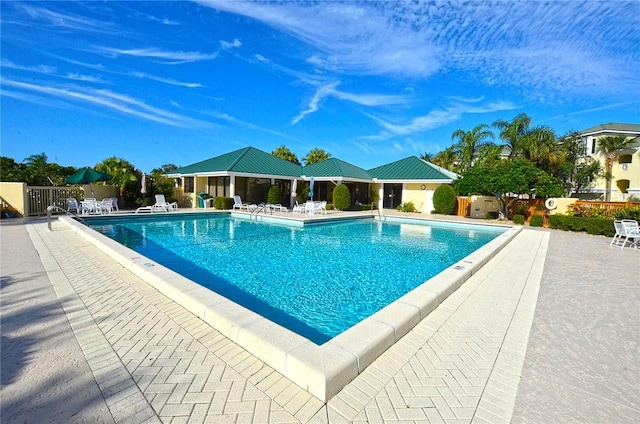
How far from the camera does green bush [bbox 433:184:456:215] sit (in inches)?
861

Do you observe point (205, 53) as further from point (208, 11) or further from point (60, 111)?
point (60, 111)

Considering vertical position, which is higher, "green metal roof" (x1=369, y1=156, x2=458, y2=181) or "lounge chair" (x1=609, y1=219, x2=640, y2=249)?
"green metal roof" (x1=369, y1=156, x2=458, y2=181)

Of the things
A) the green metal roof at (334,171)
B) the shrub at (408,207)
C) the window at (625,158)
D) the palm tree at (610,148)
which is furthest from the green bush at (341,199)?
the window at (625,158)

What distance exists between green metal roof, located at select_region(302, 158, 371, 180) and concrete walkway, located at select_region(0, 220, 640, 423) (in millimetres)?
19599

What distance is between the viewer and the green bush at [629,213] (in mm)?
13508

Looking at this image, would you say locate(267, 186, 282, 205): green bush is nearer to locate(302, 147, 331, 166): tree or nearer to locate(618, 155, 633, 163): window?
locate(302, 147, 331, 166): tree

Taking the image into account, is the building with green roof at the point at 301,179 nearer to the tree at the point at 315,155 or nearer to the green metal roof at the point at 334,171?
the green metal roof at the point at 334,171

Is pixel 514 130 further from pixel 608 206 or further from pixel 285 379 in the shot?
pixel 285 379

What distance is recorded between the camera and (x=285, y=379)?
2.64 metres

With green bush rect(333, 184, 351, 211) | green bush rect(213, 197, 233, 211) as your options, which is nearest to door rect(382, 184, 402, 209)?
green bush rect(333, 184, 351, 211)

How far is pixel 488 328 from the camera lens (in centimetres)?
378

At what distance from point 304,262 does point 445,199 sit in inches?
682

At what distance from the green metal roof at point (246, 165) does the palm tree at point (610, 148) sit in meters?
32.2

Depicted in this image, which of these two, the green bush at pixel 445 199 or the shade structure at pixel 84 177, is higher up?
the shade structure at pixel 84 177
